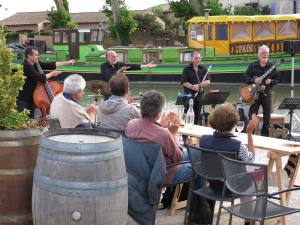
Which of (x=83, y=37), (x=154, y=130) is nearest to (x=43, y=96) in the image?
(x=154, y=130)

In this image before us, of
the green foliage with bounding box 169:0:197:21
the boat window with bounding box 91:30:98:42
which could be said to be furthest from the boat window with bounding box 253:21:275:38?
the green foliage with bounding box 169:0:197:21

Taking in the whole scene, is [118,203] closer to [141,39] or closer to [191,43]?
[191,43]

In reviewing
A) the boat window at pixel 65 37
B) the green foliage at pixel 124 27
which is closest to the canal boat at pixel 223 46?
the boat window at pixel 65 37

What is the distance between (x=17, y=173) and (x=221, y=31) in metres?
22.5

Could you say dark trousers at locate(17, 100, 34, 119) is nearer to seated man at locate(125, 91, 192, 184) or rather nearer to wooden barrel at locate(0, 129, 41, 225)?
seated man at locate(125, 91, 192, 184)

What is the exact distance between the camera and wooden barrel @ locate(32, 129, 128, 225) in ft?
12.1

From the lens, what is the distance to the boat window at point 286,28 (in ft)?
84.7

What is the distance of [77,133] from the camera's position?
4082mm

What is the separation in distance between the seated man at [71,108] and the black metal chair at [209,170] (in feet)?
4.54

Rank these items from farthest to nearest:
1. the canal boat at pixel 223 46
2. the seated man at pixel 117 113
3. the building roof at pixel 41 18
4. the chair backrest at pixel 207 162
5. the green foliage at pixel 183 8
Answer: the building roof at pixel 41 18, the green foliage at pixel 183 8, the canal boat at pixel 223 46, the seated man at pixel 117 113, the chair backrest at pixel 207 162

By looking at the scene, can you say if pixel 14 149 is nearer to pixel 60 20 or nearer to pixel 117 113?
pixel 117 113

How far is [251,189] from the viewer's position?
4086 millimetres

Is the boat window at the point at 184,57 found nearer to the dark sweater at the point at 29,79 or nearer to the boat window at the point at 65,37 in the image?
the boat window at the point at 65,37

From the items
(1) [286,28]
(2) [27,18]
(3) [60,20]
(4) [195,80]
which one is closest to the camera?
(4) [195,80]
